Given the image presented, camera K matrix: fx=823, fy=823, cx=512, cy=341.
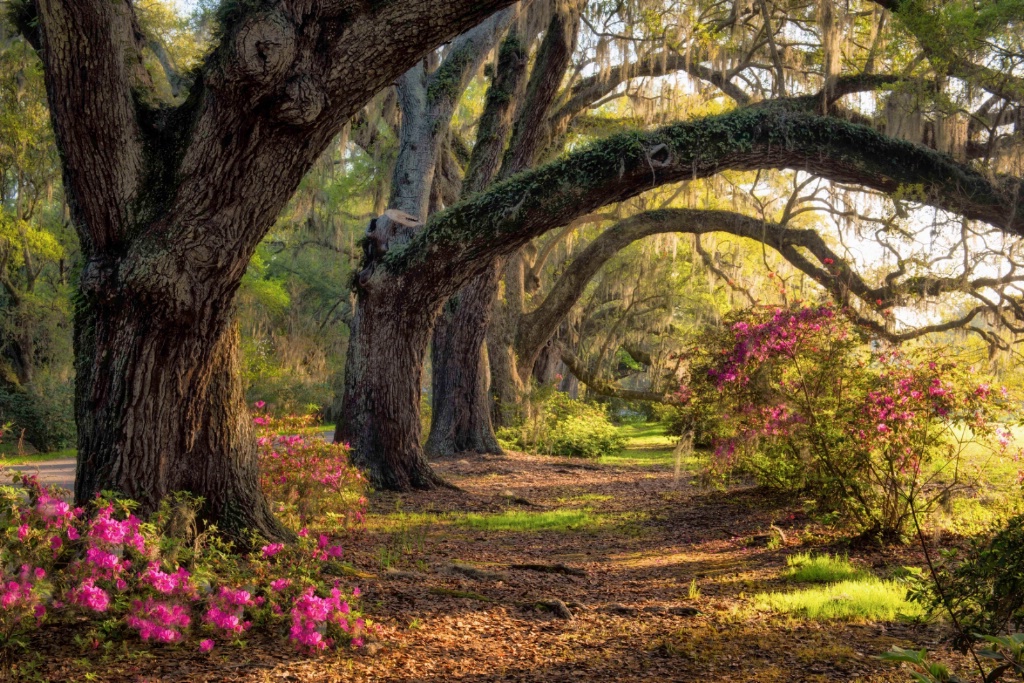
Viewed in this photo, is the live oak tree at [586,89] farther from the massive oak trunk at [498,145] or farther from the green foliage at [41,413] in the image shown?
the green foliage at [41,413]

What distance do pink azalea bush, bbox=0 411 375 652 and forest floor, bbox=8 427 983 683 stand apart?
0.15 meters

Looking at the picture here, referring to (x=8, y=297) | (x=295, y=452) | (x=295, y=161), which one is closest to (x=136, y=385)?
(x=295, y=161)

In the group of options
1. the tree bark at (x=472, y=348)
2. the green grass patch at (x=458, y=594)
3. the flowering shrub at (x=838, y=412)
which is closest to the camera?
the green grass patch at (x=458, y=594)

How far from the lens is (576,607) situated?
5.13m

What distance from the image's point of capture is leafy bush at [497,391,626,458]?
52.1 ft

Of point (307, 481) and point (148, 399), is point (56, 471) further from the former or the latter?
point (148, 399)

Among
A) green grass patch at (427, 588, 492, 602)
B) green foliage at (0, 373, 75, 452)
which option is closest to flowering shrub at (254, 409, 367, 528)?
green grass patch at (427, 588, 492, 602)

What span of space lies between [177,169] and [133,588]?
7.74 feet

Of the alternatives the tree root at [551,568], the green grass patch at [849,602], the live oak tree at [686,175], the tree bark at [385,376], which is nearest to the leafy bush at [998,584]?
the green grass patch at [849,602]

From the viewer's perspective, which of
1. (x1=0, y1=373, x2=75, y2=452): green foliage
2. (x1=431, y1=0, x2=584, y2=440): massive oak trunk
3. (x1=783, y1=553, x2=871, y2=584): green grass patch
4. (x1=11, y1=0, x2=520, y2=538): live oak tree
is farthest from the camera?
(x1=0, y1=373, x2=75, y2=452): green foliage

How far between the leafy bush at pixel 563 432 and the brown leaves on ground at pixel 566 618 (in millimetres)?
6964

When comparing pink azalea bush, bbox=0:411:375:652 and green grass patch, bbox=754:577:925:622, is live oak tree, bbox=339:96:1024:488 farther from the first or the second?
pink azalea bush, bbox=0:411:375:652

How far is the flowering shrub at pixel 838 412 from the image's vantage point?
21.3ft

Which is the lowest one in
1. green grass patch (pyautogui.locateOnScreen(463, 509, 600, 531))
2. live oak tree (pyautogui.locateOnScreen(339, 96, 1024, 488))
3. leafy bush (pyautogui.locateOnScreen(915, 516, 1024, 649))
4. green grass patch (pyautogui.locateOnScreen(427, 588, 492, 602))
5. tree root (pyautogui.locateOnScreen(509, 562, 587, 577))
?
green grass patch (pyautogui.locateOnScreen(463, 509, 600, 531))
